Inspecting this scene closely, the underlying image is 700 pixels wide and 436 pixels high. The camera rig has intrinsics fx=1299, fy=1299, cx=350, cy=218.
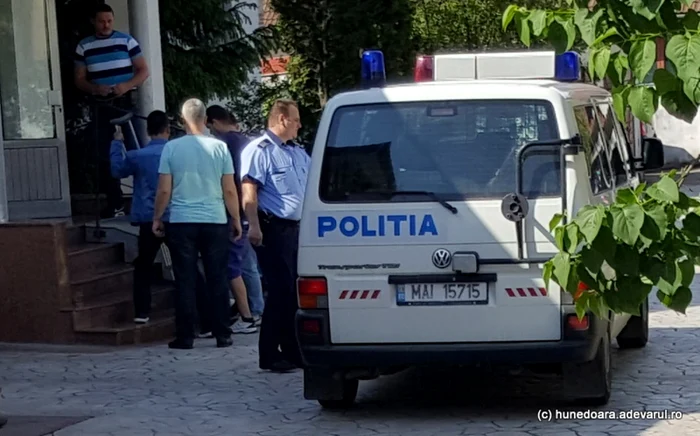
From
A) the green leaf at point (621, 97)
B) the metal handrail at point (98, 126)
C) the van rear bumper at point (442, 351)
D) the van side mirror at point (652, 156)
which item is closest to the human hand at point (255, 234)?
the van rear bumper at point (442, 351)

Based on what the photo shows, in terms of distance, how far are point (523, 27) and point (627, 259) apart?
0.84m

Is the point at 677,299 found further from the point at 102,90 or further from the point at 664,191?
the point at 102,90

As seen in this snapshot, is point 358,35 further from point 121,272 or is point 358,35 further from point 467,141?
point 467,141

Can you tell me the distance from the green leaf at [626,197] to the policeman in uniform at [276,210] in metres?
5.10

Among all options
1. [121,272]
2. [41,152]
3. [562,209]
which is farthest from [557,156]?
[41,152]

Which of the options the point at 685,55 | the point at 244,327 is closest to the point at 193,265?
the point at 244,327

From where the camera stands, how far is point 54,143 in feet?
41.1

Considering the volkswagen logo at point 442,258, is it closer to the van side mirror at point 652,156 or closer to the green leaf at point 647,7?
the van side mirror at point 652,156

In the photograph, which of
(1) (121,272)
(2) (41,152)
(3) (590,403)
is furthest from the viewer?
(2) (41,152)

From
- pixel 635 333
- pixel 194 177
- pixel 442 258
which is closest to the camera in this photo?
pixel 442 258

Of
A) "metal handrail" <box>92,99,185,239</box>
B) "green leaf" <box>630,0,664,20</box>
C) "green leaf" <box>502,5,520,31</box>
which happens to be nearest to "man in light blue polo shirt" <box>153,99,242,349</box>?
"metal handrail" <box>92,99,185,239</box>

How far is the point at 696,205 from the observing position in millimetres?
4035

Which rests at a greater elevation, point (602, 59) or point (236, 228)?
point (602, 59)

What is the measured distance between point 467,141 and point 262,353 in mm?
2671
